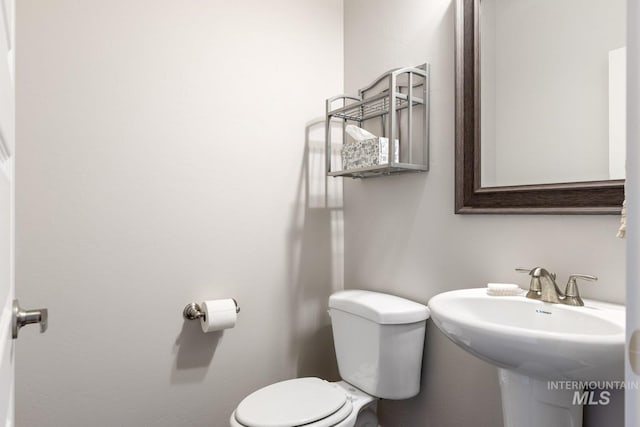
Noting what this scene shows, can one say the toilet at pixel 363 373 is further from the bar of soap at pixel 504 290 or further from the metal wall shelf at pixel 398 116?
the metal wall shelf at pixel 398 116

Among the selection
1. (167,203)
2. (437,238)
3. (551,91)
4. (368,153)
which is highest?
(551,91)

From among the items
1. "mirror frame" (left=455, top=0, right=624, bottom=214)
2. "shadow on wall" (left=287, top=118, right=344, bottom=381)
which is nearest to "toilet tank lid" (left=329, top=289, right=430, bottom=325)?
"shadow on wall" (left=287, top=118, right=344, bottom=381)

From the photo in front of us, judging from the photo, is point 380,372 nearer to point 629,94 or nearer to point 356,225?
point 356,225

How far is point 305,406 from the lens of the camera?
4.08ft

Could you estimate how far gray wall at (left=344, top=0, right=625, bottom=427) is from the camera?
1041 mm

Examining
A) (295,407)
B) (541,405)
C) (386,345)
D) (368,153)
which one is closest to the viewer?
(541,405)

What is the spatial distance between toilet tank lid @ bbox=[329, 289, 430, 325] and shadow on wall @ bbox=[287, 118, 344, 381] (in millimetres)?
246

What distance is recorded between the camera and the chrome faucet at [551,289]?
955mm

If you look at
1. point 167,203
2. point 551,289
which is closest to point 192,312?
point 167,203

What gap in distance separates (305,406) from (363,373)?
279 mm

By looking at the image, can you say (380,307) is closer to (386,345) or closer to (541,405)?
(386,345)

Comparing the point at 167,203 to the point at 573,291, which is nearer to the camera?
the point at 573,291

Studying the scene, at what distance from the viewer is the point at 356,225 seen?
1791 millimetres

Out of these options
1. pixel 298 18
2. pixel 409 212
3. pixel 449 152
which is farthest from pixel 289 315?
pixel 298 18
